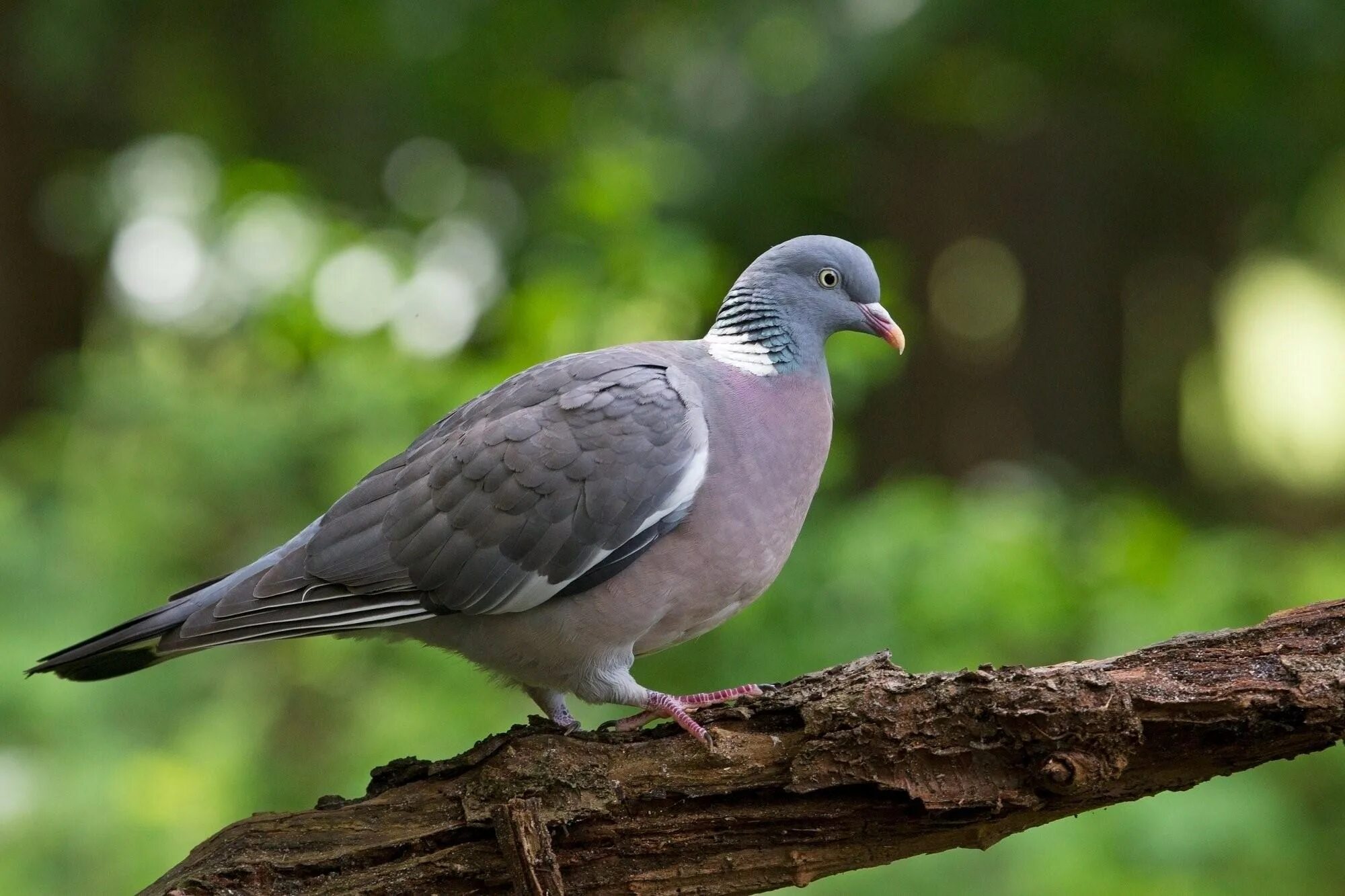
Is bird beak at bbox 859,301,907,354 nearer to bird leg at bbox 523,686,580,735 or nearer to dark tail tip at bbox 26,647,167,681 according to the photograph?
bird leg at bbox 523,686,580,735

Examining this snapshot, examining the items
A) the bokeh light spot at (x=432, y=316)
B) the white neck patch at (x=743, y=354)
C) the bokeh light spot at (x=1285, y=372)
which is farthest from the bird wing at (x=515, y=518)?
the bokeh light spot at (x=1285, y=372)

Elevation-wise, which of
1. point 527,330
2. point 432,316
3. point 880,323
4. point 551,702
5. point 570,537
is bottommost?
point 551,702

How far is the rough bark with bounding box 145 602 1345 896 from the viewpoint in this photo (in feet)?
8.72

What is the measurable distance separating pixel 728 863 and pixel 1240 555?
3958 mm

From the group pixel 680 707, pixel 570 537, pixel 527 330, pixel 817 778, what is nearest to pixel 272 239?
pixel 527 330

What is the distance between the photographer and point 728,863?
284cm

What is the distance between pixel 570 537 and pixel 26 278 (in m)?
6.76

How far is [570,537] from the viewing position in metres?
3.13

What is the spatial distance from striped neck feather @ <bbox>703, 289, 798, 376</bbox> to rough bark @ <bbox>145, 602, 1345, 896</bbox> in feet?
2.88

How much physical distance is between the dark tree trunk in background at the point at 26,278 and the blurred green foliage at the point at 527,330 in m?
0.25

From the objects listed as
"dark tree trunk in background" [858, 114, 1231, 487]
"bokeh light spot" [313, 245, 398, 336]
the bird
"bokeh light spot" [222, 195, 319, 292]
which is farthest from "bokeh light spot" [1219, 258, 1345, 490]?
the bird

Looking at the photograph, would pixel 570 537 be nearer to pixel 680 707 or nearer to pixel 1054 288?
pixel 680 707

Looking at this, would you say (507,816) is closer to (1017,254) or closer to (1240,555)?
(1240,555)

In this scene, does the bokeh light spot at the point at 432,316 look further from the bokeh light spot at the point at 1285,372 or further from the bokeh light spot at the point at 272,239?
the bokeh light spot at the point at 1285,372
